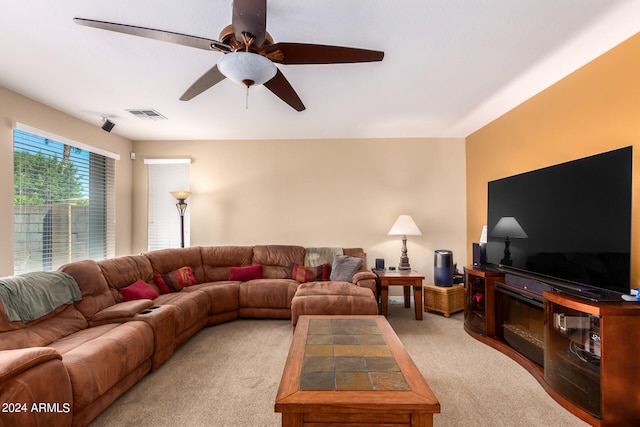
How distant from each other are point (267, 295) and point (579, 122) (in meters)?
3.61

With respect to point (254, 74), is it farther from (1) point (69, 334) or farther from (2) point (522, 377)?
(2) point (522, 377)

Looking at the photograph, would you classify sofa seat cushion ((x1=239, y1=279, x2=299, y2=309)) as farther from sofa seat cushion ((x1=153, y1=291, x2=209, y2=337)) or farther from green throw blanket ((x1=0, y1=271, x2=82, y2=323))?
green throw blanket ((x1=0, y1=271, x2=82, y2=323))

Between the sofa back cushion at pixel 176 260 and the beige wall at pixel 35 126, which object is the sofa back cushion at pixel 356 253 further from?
the beige wall at pixel 35 126

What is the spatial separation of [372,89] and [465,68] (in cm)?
82

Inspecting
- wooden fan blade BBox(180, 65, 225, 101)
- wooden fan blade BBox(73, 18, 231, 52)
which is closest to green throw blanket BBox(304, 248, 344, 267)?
wooden fan blade BBox(180, 65, 225, 101)

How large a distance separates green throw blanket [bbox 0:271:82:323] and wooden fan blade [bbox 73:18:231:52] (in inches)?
74.3

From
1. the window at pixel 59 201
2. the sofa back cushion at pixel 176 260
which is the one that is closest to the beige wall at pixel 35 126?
the window at pixel 59 201

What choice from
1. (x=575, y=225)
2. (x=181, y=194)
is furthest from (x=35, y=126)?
(x=575, y=225)

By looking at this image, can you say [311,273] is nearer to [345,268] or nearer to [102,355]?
[345,268]

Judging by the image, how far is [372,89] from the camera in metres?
2.92

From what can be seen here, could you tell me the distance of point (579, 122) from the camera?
8.29 ft

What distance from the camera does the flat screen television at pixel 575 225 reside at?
1919 mm

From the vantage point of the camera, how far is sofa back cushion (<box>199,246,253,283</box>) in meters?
4.35

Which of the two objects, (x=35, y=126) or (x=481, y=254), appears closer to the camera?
(x=35, y=126)
